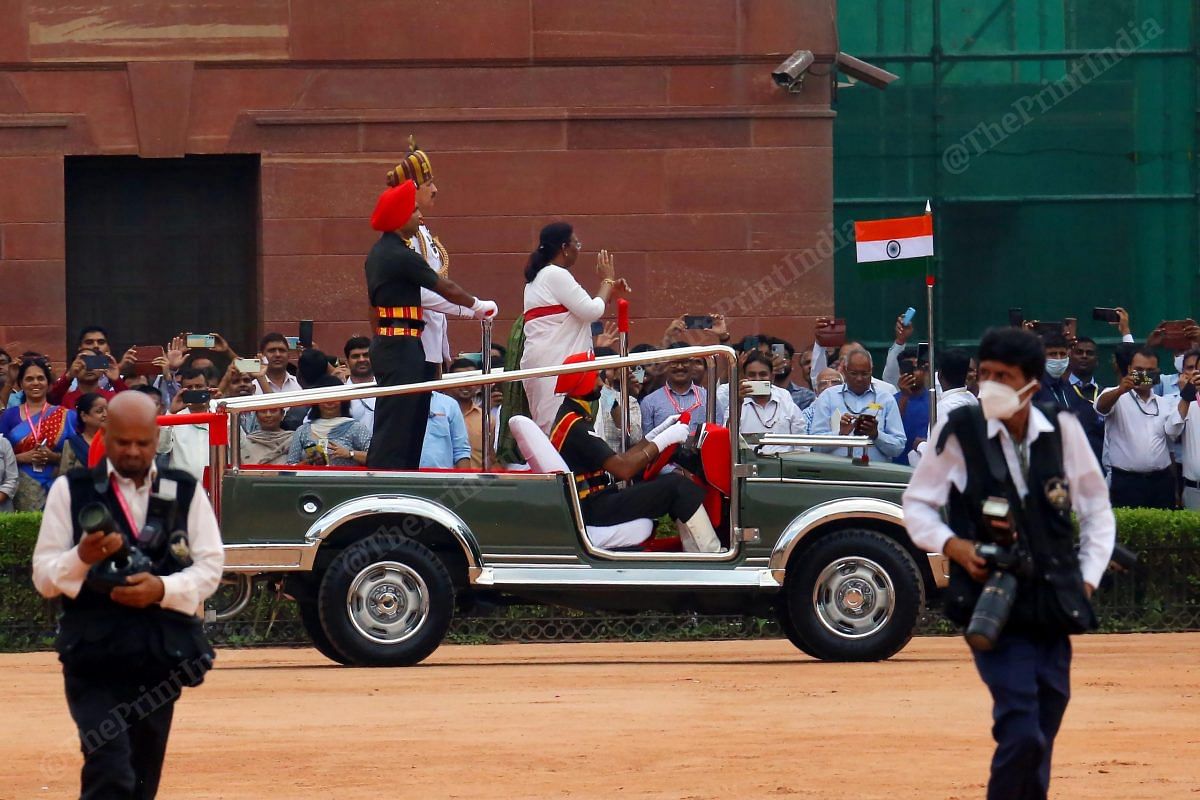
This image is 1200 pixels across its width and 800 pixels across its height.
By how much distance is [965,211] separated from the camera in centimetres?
2647

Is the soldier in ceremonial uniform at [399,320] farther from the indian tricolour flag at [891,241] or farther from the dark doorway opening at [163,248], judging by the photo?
the dark doorway opening at [163,248]

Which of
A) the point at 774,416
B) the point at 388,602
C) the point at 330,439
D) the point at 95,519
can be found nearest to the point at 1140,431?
the point at 774,416

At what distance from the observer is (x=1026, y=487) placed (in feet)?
24.0

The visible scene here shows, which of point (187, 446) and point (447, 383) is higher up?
point (447, 383)

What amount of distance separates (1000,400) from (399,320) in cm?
722

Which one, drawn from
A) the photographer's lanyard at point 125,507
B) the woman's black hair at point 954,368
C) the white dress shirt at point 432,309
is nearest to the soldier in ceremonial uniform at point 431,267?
the white dress shirt at point 432,309

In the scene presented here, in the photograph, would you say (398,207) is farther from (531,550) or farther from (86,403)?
(86,403)

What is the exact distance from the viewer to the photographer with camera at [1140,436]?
17.5 metres

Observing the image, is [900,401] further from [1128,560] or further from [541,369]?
[1128,560]

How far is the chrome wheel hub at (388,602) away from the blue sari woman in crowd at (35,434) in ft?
10.9

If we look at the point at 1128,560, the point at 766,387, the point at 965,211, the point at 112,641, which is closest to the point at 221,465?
the point at 766,387

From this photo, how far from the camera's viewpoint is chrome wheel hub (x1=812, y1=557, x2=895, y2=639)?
45.6 feet

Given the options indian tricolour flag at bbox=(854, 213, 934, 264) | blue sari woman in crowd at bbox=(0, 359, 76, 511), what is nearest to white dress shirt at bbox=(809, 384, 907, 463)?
indian tricolour flag at bbox=(854, 213, 934, 264)

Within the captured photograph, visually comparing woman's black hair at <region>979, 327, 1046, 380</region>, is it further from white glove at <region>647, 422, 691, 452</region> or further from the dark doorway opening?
the dark doorway opening
